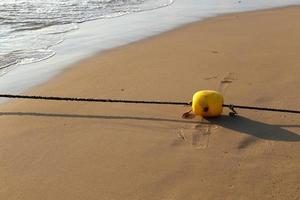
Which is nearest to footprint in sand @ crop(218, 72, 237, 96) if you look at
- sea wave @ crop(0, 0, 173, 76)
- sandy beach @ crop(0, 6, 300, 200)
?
sandy beach @ crop(0, 6, 300, 200)

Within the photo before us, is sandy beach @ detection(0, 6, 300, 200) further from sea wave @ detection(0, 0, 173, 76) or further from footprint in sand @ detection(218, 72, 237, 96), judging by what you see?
sea wave @ detection(0, 0, 173, 76)

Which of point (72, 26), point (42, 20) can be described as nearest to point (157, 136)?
point (72, 26)

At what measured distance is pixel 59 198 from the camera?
3219mm

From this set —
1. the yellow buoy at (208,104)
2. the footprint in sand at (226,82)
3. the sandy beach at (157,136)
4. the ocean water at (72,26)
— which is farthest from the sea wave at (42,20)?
the yellow buoy at (208,104)

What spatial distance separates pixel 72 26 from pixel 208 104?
18.2 ft

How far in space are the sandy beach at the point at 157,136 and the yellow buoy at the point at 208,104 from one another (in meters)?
0.08

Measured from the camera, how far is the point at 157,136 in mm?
4031

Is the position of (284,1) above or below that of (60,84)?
below

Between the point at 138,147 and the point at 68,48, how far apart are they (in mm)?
3930

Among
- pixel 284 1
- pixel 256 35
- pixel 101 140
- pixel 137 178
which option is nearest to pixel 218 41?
pixel 256 35

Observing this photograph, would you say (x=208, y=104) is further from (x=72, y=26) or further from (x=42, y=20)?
(x=42, y=20)

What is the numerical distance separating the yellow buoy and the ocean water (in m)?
2.18

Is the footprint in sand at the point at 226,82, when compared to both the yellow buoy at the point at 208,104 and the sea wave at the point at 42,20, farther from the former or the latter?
the sea wave at the point at 42,20

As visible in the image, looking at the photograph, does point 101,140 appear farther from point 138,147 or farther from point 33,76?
point 33,76
